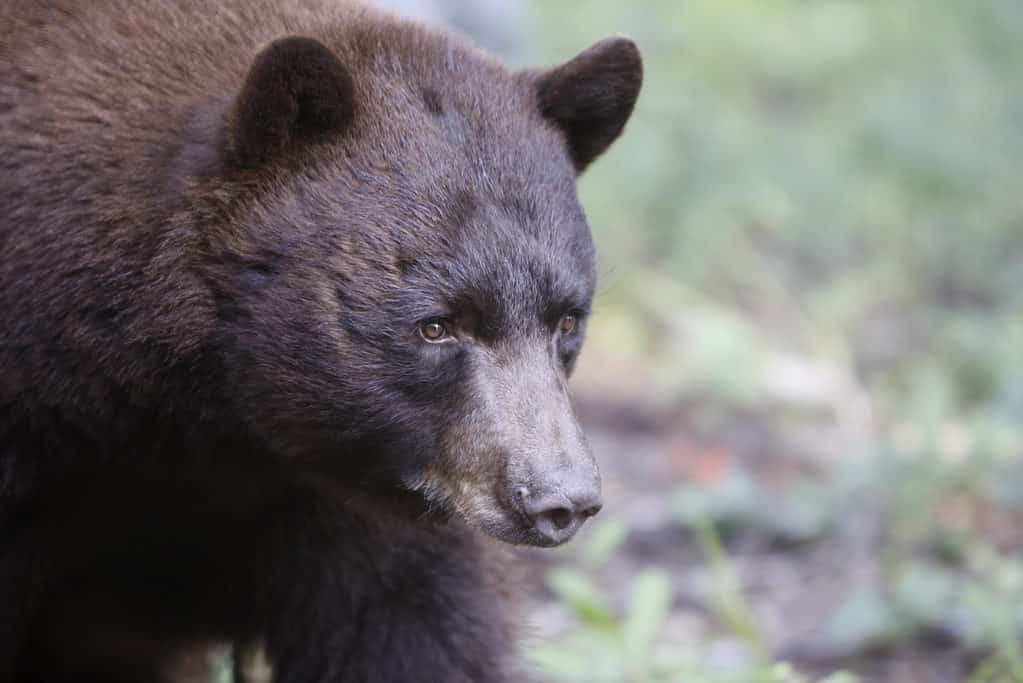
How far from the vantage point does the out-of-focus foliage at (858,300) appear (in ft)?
21.9

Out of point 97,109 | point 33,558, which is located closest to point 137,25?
point 97,109

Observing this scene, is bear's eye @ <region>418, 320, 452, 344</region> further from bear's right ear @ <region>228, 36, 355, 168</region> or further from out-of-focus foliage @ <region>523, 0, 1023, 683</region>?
out-of-focus foliage @ <region>523, 0, 1023, 683</region>

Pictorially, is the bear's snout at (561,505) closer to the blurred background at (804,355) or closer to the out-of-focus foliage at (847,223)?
the blurred background at (804,355)

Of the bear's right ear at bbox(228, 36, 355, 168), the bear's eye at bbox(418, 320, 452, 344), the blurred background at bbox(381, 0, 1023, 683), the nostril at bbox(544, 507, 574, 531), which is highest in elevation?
the bear's right ear at bbox(228, 36, 355, 168)

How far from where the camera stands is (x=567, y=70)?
418cm

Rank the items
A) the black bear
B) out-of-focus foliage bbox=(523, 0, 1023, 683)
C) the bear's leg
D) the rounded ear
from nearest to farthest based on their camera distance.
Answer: the black bear
the rounded ear
the bear's leg
out-of-focus foliage bbox=(523, 0, 1023, 683)

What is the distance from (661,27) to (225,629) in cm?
1125

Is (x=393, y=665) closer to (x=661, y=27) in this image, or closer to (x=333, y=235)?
(x=333, y=235)

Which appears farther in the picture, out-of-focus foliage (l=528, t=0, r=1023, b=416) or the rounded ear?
out-of-focus foliage (l=528, t=0, r=1023, b=416)

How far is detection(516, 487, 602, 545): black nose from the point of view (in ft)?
11.6

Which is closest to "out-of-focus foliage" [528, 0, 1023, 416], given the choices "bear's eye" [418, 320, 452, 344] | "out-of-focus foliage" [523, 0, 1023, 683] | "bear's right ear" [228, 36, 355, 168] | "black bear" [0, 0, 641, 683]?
"out-of-focus foliage" [523, 0, 1023, 683]

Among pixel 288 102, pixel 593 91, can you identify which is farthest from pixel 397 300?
pixel 593 91

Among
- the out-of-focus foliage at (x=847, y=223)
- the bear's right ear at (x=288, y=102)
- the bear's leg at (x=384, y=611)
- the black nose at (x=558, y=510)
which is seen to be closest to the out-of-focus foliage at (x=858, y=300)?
the out-of-focus foliage at (x=847, y=223)

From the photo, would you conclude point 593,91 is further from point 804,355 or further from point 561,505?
point 804,355
